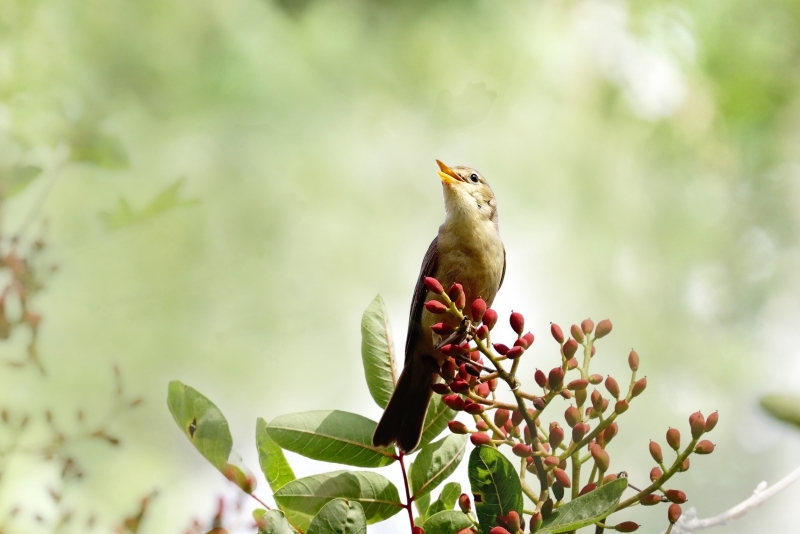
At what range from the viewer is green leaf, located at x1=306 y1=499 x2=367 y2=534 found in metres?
0.88

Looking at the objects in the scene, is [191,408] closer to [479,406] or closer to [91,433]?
[479,406]

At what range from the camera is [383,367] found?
121 cm

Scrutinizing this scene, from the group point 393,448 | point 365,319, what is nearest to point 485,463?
point 393,448

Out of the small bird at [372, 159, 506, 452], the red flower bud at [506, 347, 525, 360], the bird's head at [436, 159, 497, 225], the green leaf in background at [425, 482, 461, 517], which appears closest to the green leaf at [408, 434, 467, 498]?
the green leaf in background at [425, 482, 461, 517]

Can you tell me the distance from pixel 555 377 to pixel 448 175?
107 cm

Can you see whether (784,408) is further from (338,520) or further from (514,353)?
(338,520)

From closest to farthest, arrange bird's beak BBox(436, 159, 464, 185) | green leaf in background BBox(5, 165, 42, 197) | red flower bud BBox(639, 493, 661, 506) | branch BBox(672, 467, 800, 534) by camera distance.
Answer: red flower bud BBox(639, 493, 661, 506) → branch BBox(672, 467, 800, 534) → green leaf in background BBox(5, 165, 42, 197) → bird's beak BBox(436, 159, 464, 185)

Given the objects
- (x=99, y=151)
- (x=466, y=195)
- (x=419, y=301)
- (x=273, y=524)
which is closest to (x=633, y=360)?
(x=273, y=524)

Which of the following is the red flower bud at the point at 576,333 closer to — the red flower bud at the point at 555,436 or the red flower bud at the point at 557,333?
the red flower bud at the point at 557,333

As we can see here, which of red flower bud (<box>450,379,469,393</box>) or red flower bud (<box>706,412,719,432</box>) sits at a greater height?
red flower bud (<box>450,379,469,393</box>)

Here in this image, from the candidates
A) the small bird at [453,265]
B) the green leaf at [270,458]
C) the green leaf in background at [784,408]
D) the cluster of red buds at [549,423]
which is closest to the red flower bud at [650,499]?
the cluster of red buds at [549,423]

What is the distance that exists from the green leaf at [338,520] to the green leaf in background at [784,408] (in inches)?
30.1

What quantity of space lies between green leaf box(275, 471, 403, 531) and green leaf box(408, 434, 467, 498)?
58mm

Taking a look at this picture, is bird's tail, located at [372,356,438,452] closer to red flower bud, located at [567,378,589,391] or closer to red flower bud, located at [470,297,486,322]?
red flower bud, located at [470,297,486,322]
